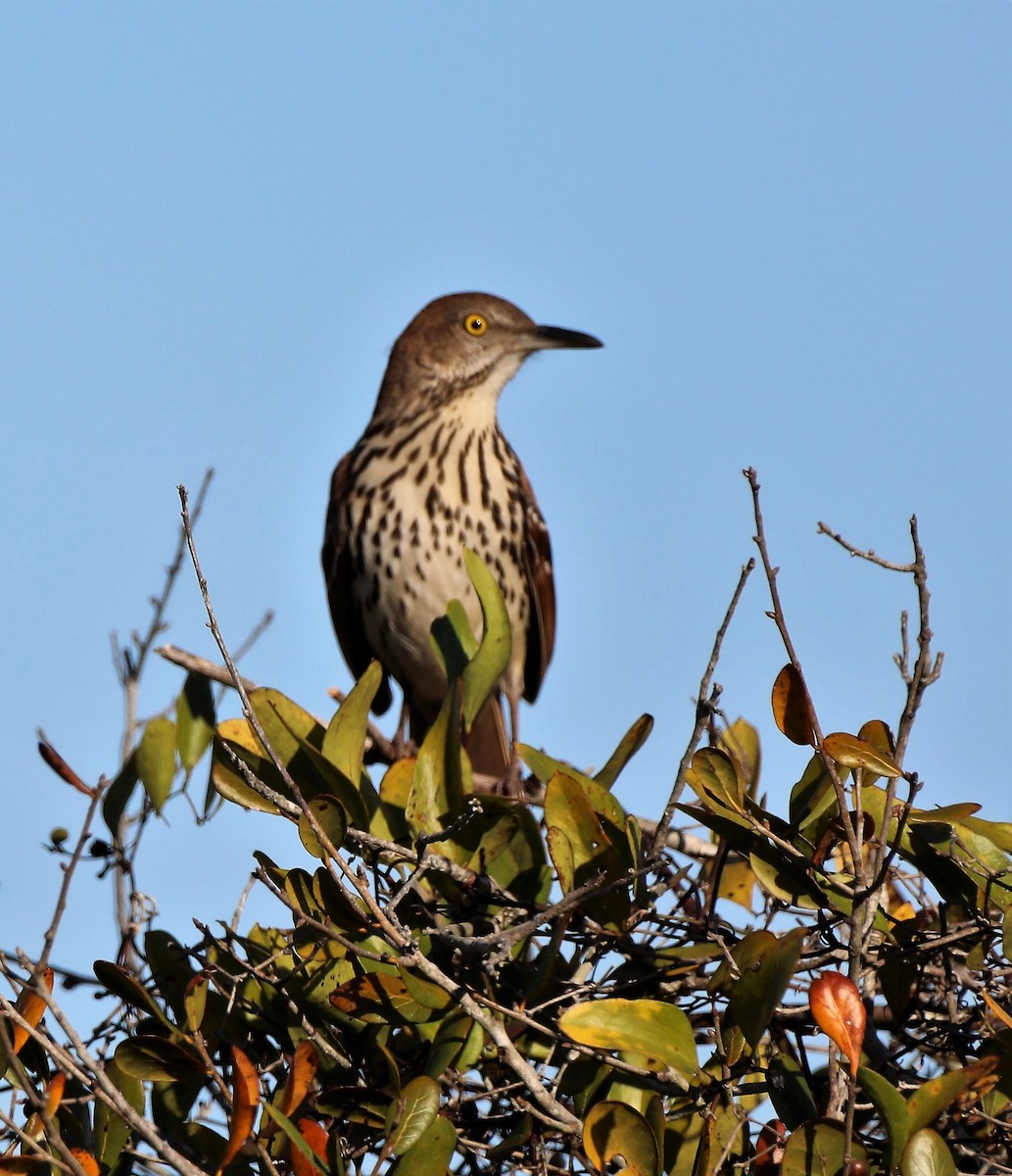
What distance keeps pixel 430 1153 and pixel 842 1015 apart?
64 centimetres

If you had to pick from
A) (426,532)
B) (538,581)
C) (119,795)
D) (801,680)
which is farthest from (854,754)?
(538,581)

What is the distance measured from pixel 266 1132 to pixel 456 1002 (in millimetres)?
385

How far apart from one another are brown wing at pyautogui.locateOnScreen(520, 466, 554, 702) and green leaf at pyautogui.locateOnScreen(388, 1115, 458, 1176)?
3.89 metres

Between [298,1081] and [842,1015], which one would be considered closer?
[842,1015]

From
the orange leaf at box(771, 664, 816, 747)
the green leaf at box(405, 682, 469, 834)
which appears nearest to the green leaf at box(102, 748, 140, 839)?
the green leaf at box(405, 682, 469, 834)

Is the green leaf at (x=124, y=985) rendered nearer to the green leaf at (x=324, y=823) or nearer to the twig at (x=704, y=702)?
the green leaf at (x=324, y=823)

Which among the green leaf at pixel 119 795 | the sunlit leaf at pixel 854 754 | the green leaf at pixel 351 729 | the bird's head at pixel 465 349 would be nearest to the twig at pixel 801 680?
the sunlit leaf at pixel 854 754

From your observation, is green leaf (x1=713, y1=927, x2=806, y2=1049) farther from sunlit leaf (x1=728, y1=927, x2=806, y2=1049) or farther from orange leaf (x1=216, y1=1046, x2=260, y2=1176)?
orange leaf (x1=216, y1=1046, x2=260, y2=1176)

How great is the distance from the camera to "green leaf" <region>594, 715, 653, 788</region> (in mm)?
2750

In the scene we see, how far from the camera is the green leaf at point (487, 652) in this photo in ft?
9.91

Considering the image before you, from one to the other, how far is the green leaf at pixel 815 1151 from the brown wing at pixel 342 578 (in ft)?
13.2

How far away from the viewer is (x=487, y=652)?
3029mm

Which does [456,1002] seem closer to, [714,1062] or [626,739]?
[714,1062]

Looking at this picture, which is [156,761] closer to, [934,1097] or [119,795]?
[119,795]
